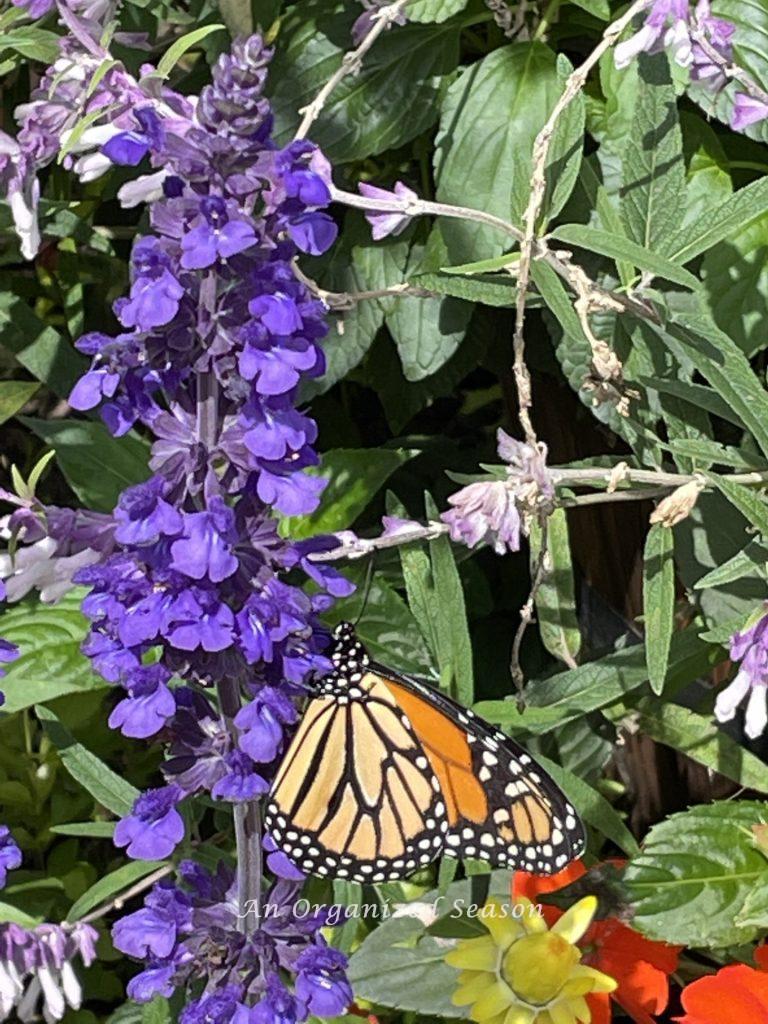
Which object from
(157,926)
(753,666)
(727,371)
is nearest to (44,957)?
(157,926)

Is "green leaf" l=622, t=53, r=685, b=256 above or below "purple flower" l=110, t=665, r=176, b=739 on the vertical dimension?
above

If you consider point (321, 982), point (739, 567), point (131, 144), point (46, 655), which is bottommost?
point (321, 982)

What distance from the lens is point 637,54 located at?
1.14 metres

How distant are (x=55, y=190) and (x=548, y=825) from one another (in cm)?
97

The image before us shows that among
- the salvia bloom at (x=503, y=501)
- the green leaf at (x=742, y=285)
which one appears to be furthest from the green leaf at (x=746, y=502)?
the green leaf at (x=742, y=285)

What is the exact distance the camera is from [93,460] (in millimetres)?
1353

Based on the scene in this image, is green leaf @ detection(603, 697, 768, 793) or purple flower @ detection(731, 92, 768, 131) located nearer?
purple flower @ detection(731, 92, 768, 131)

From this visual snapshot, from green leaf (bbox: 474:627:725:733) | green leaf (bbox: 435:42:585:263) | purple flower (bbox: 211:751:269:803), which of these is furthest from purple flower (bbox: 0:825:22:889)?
green leaf (bbox: 435:42:585:263)

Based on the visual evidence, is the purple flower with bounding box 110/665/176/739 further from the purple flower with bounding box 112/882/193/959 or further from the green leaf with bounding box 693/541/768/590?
the green leaf with bounding box 693/541/768/590

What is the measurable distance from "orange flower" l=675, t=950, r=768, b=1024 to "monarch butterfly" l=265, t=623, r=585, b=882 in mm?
174

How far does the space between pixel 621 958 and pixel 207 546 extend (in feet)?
2.56

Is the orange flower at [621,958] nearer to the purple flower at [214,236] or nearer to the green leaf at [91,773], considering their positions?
the green leaf at [91,773]

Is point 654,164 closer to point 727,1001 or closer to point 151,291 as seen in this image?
point 151,291

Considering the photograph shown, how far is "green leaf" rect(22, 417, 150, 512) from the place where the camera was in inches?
52.8
